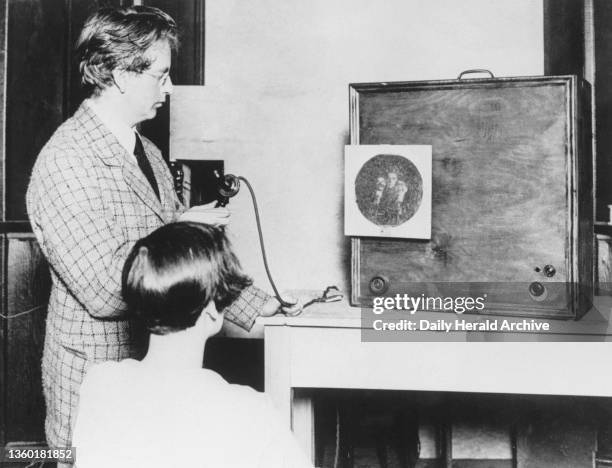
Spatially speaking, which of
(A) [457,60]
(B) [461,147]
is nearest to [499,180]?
(B) [461,147]

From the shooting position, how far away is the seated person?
0.95 metres

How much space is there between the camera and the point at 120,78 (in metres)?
1.27

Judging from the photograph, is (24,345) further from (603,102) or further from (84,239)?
(603,102)

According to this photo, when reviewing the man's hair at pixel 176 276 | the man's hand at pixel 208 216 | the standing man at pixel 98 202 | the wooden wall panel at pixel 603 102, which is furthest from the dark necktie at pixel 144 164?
the wooden wall panel at pixel 603 102

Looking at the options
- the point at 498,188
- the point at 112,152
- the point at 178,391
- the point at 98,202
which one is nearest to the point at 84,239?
the point at 98,202

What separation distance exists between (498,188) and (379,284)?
0.32 m

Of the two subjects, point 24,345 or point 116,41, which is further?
point 24,345

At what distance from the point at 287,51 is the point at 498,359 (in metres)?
1.11

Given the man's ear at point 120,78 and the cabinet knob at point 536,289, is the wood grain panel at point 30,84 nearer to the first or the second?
the man's ear at point 120,78

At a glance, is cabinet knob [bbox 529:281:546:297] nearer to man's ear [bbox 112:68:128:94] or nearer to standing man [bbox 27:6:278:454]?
standing man [bbox 27:6:278:454]

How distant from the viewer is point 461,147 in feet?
4.36

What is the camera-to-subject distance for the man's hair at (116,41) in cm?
125

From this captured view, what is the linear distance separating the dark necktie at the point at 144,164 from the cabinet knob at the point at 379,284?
19.3 inches

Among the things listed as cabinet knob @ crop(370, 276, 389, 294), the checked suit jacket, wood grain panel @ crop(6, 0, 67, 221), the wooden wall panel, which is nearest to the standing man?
the checked suit jacket
